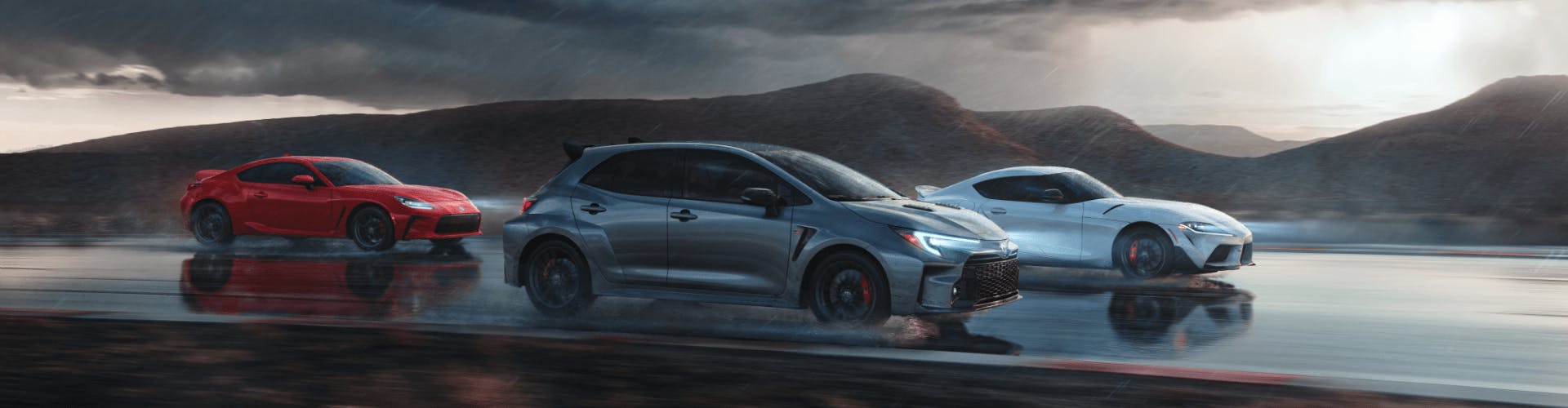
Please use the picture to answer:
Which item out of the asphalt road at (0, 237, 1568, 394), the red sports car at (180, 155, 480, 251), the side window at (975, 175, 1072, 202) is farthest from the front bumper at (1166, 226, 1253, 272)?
the red sports car at (180, 155, 480, 251)

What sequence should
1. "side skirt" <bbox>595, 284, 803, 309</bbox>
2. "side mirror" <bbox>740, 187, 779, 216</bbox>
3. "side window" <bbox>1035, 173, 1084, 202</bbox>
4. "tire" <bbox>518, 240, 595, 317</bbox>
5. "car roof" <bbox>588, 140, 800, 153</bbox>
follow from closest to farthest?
"side mirror" <bbox>740, 187, 779, 216</bbox>
"side skirt" <bbox>595, 284, 803, 309</bbox>
"car roof" <bbox>588, 140, 800, 153</bbox>
"tire" <bbox>518, 240, 595, 317</bbox>
"side window" <bbox>1035, 173, 1084, 202</bbox>

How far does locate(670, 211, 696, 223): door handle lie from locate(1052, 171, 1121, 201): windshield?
219 inches

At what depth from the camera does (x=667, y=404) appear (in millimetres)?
5574

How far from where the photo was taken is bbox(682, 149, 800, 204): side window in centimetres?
880

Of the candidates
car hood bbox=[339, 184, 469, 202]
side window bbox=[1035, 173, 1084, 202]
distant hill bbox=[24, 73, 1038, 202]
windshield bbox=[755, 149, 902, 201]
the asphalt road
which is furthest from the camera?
distant hill bbox=[24, 73, 1038, 202]

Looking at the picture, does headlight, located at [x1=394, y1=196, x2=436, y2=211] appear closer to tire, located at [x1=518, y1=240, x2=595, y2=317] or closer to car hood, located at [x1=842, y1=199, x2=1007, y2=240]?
tire, located at [x1=518, y1=240, x2=595, y2=317]

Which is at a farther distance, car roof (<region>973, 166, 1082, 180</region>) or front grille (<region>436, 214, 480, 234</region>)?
front grille (<region>436, 214, 480, 234</region>)

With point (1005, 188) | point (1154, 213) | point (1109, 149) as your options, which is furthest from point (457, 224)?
point (1109, 149)

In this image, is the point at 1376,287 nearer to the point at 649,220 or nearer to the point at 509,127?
the point at 649,220

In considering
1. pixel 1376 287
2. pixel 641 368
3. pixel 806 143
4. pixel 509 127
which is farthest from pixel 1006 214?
pixel 509 127

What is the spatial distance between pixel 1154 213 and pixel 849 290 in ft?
17.3

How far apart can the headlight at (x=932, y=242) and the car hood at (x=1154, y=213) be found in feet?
15.8

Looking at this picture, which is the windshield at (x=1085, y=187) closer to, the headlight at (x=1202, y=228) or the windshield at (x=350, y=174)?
the headlight at (x=1202, y=228)

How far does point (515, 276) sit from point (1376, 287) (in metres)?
8.10
